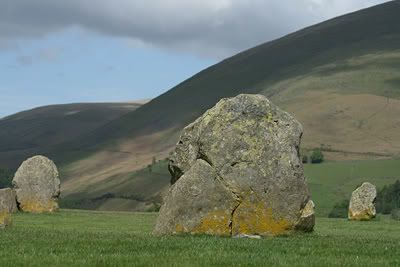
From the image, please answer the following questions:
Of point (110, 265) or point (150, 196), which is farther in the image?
point (150, 196)

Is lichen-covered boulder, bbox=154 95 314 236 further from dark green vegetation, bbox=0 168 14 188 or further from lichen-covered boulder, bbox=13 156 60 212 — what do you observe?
dark green vegetation, bbox=0 168 14 188

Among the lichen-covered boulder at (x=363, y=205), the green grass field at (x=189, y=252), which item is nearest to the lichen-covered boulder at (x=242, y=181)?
the green grass field at (x=189, y=252)

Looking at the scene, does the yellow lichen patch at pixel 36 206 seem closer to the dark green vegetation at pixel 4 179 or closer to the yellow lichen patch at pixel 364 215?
the yellow lichen patch at pixel 364 215

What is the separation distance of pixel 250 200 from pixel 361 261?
29.9 feet

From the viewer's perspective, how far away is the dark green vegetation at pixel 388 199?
329 ft

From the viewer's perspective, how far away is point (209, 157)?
25891 mm

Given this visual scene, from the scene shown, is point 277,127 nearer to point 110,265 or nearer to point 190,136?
point 190,136

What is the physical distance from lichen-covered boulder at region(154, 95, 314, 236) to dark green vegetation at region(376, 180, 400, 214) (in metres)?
73.9

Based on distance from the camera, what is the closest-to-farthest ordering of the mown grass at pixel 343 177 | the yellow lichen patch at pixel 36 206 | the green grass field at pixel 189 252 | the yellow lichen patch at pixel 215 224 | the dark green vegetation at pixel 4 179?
the green grass field at pixel 189 252, the yellow lichen patch at pixel 215 224, the yellow lichen patch at pixel 36 206, the mown grass at pixel 343 177, the dark green vegetation at pixel 4 179

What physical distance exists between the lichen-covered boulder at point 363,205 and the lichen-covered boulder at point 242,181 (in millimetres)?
27400

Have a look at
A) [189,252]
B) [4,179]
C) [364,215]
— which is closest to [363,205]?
[364,215]

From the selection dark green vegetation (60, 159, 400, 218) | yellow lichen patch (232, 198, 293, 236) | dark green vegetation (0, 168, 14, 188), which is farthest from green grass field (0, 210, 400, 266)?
dark green vegetation (0, 168, 14, 188)

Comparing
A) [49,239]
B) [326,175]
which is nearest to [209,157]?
[49,239]

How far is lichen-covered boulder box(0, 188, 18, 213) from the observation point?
33.1 metres
